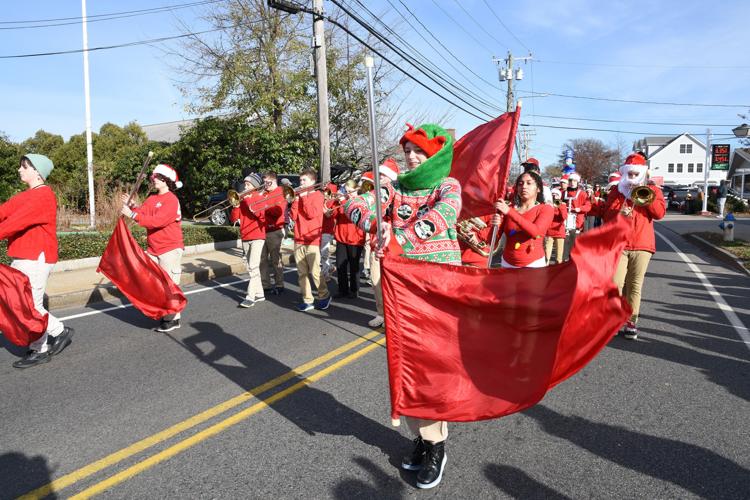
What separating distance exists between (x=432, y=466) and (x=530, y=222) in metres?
2.56

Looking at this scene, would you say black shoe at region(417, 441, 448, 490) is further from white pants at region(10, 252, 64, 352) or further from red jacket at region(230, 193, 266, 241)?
red jacket at region(230, 193, 266, 241)

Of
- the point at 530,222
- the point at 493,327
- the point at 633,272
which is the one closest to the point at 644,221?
the point at 633,272

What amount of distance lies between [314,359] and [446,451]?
2290 millimetres

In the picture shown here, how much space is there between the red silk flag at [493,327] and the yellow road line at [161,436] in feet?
5.89

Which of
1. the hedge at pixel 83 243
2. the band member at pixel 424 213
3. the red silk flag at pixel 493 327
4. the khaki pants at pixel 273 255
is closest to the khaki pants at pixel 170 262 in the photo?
the khaki pants at pixel 273 255

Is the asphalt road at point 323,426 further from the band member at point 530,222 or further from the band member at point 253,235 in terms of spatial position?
the band member at point 253,235

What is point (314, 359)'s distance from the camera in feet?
18.7

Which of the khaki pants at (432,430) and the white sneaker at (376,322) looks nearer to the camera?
the khaki pants at (432,430)

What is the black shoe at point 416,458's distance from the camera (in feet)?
11.3

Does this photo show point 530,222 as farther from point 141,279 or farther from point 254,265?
point 254,265

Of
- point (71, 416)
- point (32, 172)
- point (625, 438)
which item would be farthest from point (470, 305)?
point (32, 172)

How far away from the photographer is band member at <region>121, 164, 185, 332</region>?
22.2 feet

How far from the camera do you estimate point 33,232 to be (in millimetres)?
5551

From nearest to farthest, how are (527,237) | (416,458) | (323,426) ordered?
(416,458), (323,426), (527,237)
